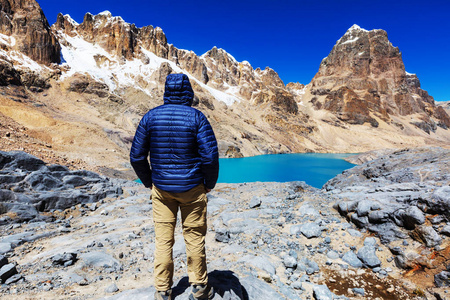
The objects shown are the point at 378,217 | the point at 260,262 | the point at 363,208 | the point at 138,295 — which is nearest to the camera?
the point at 138,295

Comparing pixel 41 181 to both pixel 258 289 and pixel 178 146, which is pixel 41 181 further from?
pixel 258 289

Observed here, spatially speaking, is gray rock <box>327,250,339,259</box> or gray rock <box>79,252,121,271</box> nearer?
gray rock <box>79,252,121,271</box>

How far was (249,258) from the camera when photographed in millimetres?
5031

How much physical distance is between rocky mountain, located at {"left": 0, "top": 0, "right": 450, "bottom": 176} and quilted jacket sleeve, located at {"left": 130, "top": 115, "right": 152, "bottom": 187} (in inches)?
935

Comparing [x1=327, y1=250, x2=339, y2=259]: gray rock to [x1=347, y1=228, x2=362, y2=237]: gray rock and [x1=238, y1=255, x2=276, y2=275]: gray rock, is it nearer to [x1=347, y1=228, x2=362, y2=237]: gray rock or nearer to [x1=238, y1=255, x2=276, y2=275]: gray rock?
[x1=347, y1=228, x2=362, y2=237]: gray rock

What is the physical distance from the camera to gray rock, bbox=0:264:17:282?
13.1ft

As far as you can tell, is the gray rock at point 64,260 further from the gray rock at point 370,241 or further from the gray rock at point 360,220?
the gray rock at point 360,220

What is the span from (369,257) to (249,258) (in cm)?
→ 277

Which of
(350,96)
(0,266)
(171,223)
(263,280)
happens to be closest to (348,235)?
(263,280)

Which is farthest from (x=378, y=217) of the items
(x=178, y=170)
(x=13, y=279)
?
(x=13, y=279)

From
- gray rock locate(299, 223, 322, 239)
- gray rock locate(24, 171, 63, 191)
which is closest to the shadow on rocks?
gray rock locate(299, 223, 322, 239)

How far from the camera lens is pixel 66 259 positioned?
15.7 ft

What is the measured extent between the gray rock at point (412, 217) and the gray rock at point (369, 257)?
1.07 meters

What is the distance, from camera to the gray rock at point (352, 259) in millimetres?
5160
